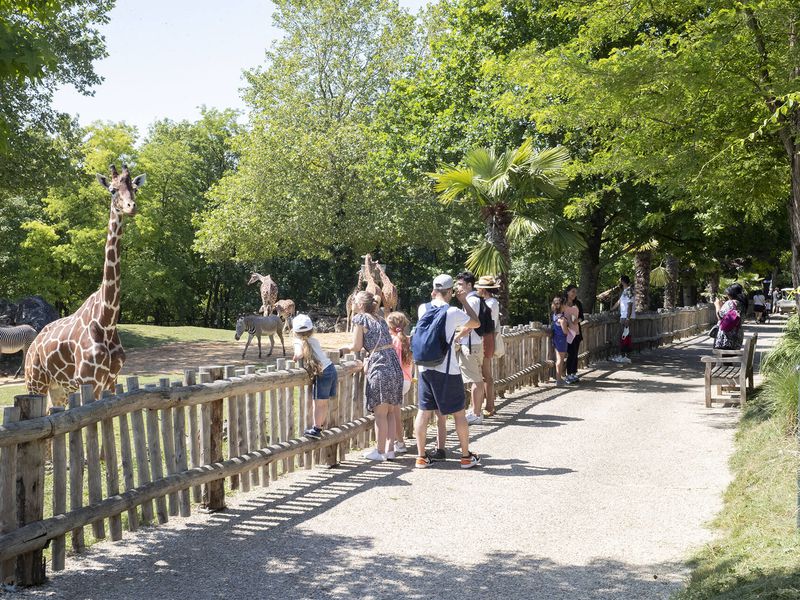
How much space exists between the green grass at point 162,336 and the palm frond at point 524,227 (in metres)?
14.2

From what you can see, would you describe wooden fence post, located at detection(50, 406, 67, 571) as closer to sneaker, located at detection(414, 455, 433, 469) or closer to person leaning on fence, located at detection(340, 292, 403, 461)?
person leaning on fence, located at detection(340, 292, 403, 461)

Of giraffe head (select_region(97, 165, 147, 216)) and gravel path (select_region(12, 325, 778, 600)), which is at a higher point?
giraffe head (select_region(97, 165, 147, 216))

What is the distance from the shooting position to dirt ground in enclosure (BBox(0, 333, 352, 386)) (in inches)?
849

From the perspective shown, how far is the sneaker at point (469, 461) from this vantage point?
9.28 metres

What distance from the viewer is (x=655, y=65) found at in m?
11.6

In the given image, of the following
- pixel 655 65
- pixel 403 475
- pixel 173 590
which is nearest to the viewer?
pixel 173 590

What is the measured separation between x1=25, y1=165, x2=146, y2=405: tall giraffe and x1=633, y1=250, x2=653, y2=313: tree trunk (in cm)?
2393

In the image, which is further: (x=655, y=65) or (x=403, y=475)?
(x=655, y=65)

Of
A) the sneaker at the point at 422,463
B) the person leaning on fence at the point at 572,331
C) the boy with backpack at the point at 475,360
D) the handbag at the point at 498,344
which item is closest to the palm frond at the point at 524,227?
the person leaning on fence at the point at 572,331

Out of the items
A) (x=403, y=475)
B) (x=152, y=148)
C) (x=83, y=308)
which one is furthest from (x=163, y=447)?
(x=152, y=148)

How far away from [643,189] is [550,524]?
57.5 feet

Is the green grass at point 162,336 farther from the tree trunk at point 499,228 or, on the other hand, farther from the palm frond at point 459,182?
the tree trunk at point 499,228

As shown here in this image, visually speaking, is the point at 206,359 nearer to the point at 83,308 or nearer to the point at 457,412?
the point at 83,308

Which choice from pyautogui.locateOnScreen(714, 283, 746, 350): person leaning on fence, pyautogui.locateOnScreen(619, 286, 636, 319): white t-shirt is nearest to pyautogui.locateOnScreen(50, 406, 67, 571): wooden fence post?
pyautogui.locateOnScreen(714, 283, 746, 350): person leaning on fence
